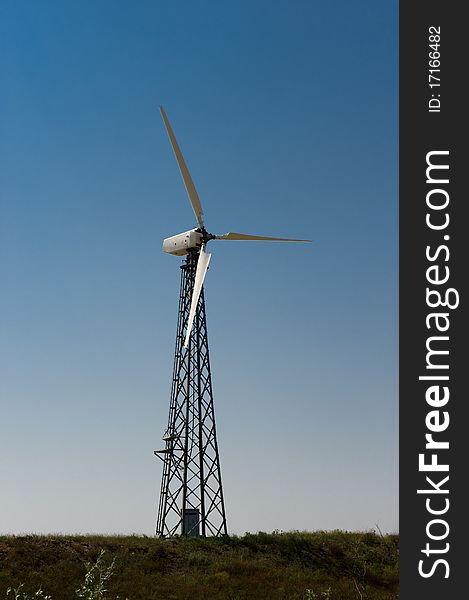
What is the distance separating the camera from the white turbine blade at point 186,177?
45344 mm

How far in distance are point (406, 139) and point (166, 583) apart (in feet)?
74.3

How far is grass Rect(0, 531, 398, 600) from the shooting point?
29922 mm

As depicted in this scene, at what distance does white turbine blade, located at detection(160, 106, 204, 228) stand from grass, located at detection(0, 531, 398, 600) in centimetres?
1898

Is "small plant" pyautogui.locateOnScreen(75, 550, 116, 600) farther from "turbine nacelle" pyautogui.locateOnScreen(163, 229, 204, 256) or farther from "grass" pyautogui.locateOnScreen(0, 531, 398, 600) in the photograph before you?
"turbine nacelle" pyautogui.locateOnScreen(163, 229, 204, 256)

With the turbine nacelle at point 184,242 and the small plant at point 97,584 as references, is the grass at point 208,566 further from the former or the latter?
the turbine nacelle at point 184,242

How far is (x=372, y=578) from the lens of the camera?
3572 cm

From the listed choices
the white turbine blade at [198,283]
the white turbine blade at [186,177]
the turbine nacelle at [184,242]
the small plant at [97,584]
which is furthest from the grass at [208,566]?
the white turbine blade at [186,177]

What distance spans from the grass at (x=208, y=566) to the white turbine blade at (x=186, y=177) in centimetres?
1898

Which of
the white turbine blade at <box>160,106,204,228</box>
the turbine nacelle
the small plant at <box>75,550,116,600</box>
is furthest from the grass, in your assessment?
the white turbine blade at <box>160,106,204,228</box>

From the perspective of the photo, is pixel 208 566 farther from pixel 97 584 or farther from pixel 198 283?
pixel 97 584

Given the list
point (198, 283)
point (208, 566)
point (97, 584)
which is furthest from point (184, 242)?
point (97, 584)

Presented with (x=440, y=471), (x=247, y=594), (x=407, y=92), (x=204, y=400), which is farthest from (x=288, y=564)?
(x=407, y=92)

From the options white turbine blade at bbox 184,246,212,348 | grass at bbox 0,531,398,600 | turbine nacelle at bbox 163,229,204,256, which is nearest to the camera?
grass at bbox 0,531,398,600

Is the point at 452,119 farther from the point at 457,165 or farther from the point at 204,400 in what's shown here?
the point at 204,400
